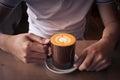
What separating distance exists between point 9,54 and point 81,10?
42 centimetres

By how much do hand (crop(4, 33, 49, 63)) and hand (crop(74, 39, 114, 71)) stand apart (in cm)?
12

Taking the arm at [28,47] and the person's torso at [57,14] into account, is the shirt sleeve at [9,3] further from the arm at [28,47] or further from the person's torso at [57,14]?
the arm at [28,47]

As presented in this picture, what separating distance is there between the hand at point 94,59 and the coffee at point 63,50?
0.13 ft

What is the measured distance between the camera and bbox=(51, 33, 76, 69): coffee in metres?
0.77

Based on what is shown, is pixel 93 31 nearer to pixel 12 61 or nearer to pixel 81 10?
pixel 81 10

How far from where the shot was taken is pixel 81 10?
3.88 ft

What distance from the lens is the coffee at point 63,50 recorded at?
2.52 feet

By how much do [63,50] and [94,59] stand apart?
0.15 meters

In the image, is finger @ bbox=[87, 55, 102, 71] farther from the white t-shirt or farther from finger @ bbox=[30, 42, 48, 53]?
the white t-shirt

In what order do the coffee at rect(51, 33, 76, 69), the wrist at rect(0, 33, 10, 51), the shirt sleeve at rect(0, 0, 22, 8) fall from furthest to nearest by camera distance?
the shirt sleeve at rect(0, 0, 22, 8) < the wrist at rect(0, 33, 10, 51) < the coffee at rect(51, 33, 76, 69)

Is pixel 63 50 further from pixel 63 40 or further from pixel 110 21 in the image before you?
pixel 110 21

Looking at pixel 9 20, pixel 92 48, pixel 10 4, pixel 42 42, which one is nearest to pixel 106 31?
pixel 92 48

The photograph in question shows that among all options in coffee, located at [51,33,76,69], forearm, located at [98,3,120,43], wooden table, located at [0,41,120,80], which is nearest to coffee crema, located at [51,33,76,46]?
coffee, located at [51,33,76,69]

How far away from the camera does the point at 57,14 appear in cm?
116
